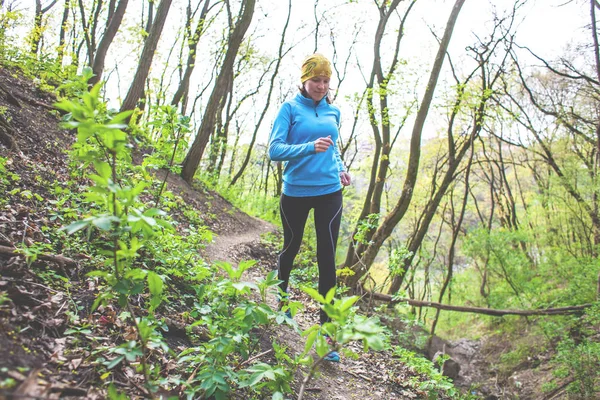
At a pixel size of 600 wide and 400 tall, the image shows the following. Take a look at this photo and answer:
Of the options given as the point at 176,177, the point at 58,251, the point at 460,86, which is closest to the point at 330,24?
the point at 460,86

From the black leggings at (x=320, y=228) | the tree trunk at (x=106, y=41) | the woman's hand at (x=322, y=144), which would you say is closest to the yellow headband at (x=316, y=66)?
the woman's hand at (x=322, y=144)

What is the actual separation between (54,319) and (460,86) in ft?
29.2

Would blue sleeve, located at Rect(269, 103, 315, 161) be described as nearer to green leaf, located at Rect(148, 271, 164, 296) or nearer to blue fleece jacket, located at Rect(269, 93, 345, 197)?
blue fleece jacket, located at Rect(269, 93, 345, 197)

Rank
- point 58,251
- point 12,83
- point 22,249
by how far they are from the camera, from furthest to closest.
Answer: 1. point 12,83
2. point 58,251
3. point 22,249

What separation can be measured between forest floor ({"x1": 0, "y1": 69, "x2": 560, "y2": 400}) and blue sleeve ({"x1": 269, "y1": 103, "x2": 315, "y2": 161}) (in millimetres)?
1452

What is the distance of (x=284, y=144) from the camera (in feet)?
10.3

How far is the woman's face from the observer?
3270 millimetres

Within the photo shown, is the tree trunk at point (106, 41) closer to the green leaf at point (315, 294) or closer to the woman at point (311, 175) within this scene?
the woman at point (311, 175)

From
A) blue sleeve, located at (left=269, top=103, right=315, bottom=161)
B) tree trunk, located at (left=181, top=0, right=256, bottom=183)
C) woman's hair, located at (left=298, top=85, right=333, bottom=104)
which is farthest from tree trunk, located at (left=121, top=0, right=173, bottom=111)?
blue sleeve, located at (left=269, top=103, right=315, bottom=161)

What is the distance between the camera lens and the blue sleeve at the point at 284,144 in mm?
2971

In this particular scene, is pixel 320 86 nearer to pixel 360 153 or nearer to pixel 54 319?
pixel 54 319

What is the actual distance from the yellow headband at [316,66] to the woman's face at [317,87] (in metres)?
0.04

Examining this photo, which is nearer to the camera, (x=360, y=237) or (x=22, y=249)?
(x=22, y=249)

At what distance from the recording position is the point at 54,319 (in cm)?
187
